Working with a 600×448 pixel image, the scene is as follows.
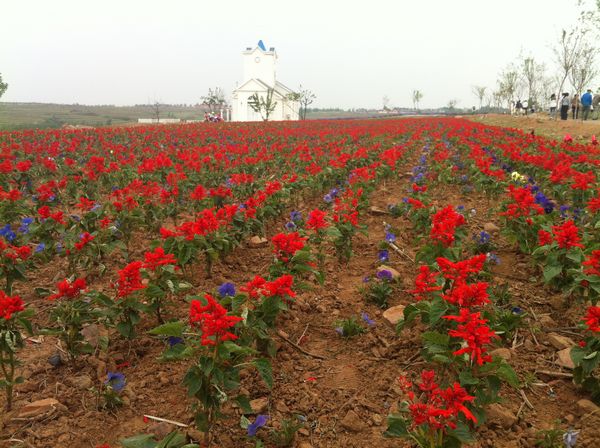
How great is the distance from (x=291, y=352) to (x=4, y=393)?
83.4 inches

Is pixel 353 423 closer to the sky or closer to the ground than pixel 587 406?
closer to the ground

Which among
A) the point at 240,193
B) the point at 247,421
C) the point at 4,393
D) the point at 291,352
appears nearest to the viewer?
the point at 247,421

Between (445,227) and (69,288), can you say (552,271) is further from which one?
(69,288)

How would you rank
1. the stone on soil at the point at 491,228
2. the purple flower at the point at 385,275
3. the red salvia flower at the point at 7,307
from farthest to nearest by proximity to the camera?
the stone on soil at the point at 491,228 → the purple flower at the point at 385,275 → the red salvia flower at the point at 7,307

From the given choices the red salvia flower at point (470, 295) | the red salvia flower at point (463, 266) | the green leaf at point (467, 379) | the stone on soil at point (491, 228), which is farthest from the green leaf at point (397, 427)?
the stone on soil at point (491, 228)

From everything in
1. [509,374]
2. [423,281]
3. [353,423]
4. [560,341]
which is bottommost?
[353,423]

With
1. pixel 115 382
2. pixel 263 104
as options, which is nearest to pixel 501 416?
pixel 115 382

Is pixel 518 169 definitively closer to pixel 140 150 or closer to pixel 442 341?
pixel 442 341

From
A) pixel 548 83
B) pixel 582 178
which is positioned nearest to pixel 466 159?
pixel 582 178

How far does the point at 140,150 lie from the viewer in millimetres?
14023

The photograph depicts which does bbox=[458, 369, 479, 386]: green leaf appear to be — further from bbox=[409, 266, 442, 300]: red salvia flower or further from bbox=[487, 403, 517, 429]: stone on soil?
bbox=[409, 266, 442, 300]: red salvia flower

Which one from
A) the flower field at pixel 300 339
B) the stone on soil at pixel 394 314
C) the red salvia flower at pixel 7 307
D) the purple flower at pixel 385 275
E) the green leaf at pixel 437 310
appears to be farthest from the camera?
the purple flower at pixel 385 275

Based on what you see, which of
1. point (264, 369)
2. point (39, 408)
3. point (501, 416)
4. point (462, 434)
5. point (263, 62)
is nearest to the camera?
point (462, 434)

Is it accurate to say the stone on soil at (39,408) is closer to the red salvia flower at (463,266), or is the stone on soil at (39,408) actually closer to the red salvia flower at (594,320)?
the red salvia flower at (463,266)
